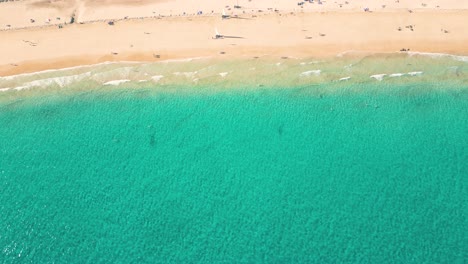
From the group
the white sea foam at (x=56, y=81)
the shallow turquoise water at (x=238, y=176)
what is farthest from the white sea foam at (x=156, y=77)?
the white sea foam at (x=56, y=81)

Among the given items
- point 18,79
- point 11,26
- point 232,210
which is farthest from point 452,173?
point 11,26

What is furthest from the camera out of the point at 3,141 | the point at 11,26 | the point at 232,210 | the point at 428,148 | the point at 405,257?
the point at 11,26

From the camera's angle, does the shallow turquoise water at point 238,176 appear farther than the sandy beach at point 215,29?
No

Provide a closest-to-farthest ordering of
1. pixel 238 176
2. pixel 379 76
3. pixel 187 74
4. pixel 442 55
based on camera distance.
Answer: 1. pixel 238 176
2. pixel 379 76
3. pixel 187 74
4. pixel 442 55

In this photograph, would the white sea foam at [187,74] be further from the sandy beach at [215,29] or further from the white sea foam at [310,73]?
the white sea foam at [310,73]

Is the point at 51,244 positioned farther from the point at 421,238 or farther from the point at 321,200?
the point at 421,238

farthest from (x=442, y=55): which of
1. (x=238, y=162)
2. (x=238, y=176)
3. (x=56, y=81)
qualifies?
(x=56, y=81)

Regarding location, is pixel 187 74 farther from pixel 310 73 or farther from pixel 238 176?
pixel 238 176
